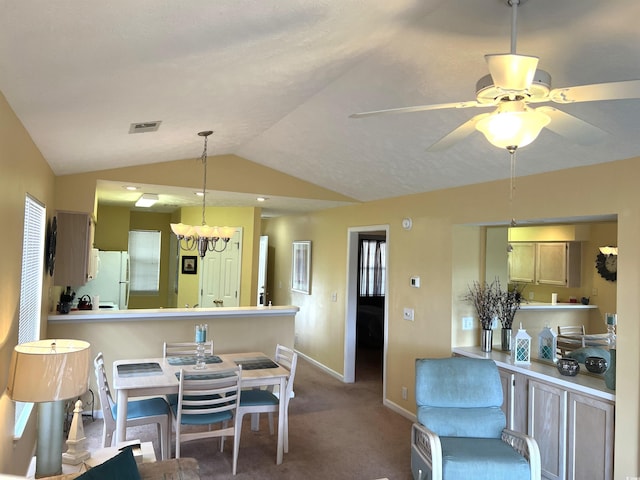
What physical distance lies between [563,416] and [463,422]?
0.75 meters

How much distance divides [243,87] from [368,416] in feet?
12.1

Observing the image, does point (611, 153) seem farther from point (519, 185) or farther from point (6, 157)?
point (6, 157)

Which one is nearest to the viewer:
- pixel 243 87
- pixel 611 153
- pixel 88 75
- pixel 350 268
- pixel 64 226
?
pixel 88 75

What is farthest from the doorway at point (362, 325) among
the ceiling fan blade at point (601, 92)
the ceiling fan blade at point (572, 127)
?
the ceiling fan blade at point (601, 92)

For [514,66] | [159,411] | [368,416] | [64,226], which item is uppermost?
[514,66]

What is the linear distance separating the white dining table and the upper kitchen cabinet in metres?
0.95

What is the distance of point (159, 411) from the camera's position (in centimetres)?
351

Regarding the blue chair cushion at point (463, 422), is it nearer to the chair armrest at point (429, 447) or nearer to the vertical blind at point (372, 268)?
the chair armrest at point (429, 447)

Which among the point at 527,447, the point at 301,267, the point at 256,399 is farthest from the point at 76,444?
the point at 301,267

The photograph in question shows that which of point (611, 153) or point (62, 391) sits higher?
point (611, 153)

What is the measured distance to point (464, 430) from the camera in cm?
321

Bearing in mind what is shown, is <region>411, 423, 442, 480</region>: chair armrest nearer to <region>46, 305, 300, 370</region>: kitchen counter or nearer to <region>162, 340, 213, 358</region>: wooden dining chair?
<region>162, 340, 213, 358</region>: wooden dining chair

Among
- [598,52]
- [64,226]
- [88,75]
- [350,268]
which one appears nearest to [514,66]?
[598,52]

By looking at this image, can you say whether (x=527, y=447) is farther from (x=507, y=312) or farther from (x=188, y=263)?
(x=188, y=263)
